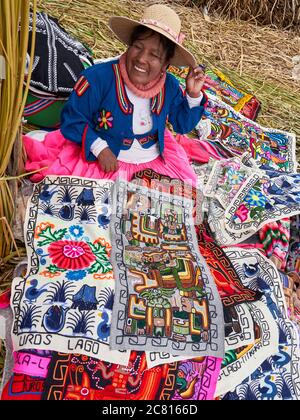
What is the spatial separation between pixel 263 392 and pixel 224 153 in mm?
1211

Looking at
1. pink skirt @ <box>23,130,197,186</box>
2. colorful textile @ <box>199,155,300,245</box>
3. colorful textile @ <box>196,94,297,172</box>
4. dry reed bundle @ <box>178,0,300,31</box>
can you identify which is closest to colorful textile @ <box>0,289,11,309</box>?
pink skirt @ <box>23,130,197,186</box>

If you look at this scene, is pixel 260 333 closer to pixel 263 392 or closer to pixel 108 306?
pixel 263 392

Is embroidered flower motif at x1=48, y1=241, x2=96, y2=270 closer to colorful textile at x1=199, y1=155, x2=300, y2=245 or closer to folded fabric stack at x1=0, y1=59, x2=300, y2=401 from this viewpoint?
folded fabric stack at x1=0, y1=59, x2=300, y2=401

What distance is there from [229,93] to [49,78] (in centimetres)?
107

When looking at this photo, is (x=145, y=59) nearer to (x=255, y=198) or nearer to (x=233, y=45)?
(x=255, y=198)

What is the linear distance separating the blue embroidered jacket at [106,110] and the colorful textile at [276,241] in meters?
0.54

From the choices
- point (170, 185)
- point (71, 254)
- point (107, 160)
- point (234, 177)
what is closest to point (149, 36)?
point (107, 160)

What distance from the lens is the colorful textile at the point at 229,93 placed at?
9.96 ft

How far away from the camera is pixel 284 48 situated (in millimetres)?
4039

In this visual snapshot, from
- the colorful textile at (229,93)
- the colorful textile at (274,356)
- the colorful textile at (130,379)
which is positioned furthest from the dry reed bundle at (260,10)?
the colorful textile at (130,379)

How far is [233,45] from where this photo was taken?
379cm

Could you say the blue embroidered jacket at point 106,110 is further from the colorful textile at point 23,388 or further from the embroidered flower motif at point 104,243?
the colorful textile at point 23,388

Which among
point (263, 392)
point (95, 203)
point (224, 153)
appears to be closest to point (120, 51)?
point (224, 153)

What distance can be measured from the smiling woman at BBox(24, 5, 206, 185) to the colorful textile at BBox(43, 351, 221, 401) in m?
0.78
